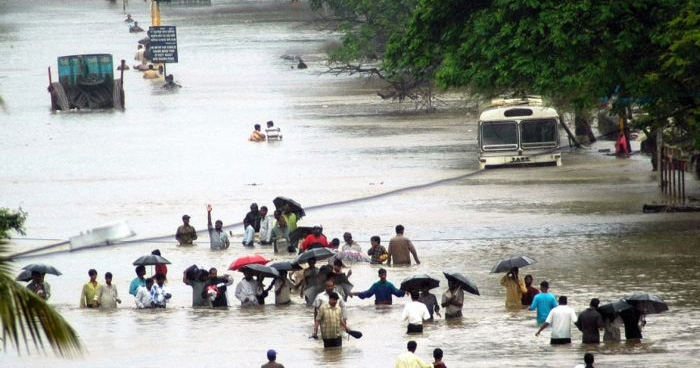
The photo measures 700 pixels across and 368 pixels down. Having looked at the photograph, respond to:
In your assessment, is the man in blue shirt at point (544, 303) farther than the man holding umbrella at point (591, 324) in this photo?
Yes

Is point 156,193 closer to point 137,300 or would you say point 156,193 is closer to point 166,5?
point 137,300

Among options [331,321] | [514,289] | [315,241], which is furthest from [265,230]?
[331,321]

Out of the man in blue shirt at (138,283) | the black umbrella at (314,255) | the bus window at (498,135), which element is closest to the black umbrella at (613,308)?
the black umbrella at (314,255)

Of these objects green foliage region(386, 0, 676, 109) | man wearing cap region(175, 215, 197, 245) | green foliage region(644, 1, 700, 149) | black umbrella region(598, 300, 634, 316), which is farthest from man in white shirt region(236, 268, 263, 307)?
green foliage region(386, 0, 676, 109)

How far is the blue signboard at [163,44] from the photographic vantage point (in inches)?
3039

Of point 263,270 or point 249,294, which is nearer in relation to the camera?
point 263,270

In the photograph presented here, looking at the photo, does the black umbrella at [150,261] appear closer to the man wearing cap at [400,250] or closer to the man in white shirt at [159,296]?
the man in white shirt at [159,296]

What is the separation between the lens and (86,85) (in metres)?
66.9

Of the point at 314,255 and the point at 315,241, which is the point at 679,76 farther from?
the point at 314,255

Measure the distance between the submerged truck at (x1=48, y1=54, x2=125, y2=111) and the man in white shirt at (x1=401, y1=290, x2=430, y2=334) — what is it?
4709 cm

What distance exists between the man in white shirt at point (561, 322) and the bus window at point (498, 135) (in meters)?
23.1

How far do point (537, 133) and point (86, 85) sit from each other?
28.9 m

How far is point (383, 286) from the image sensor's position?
75.7 feet

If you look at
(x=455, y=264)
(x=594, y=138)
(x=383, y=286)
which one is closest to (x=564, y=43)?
(x=455, y=264)
